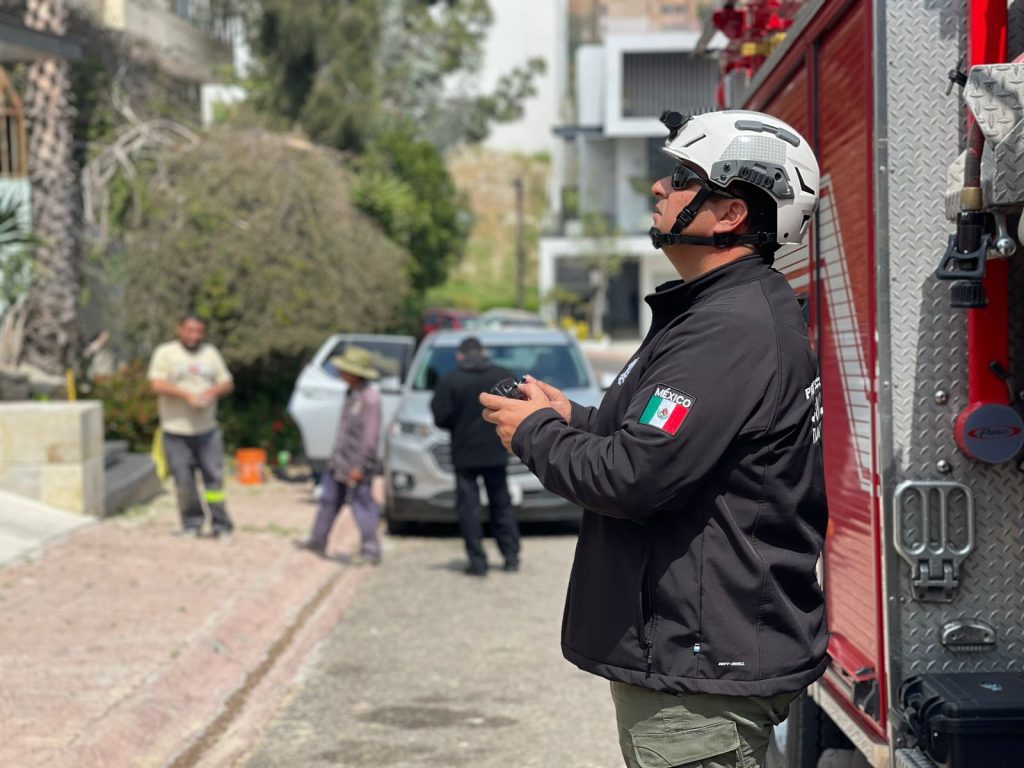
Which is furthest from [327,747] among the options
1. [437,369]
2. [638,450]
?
[437,369]

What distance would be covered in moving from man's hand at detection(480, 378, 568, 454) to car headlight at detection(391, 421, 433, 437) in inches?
368

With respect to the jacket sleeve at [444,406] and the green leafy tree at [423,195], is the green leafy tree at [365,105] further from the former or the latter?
the jacket sleeve at [444,406]

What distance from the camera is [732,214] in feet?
9.50

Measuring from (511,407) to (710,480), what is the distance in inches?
18.2

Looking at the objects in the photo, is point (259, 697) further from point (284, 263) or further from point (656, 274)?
point (656, 274)

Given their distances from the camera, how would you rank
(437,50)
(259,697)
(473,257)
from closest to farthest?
(259,697)
(437,50)
(473,257)

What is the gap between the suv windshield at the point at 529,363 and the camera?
1308 centimetres

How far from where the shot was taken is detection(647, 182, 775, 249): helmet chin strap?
2.88 m

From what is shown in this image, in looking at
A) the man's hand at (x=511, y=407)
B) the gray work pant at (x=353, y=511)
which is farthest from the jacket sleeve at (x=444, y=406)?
the man's hand at (x=511, y=407)

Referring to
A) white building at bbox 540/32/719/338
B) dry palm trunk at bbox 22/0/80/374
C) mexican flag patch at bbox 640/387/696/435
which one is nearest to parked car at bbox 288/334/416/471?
dry palm trunk at bbox 22/0/80/374

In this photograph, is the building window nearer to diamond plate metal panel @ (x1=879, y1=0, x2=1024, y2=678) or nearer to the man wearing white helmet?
diamond plate metal panel @ (x1=879, y1=0, x2=1024, y2=678)

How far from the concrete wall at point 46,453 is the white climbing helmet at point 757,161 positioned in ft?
31.4

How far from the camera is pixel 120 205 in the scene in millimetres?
19781

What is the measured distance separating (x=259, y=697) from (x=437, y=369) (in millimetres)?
6313
